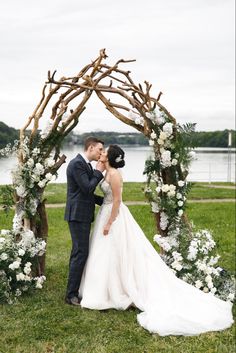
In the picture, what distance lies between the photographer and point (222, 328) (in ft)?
19.1

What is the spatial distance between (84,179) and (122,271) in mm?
1223

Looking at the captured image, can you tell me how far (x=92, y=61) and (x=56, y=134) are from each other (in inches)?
44.0

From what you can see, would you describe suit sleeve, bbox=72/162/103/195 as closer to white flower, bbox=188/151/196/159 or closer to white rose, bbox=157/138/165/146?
white rose, bbox=157/138/165/146

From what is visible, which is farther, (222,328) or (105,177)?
(105,177)

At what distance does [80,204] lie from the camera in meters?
6.33

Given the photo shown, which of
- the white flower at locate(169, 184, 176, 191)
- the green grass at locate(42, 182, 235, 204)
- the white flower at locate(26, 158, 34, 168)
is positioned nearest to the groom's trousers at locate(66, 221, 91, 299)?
the white flower at locate(26, 158, 34, 168)

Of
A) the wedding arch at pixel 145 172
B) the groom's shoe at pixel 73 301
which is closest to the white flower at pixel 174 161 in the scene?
the wedding arch at pixel 145 172

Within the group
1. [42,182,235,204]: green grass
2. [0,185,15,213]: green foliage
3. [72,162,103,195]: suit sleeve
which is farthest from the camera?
[42,182,235,204]: green grass

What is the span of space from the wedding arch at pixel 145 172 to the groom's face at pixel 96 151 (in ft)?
2.52

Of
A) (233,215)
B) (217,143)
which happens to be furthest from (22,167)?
(217,143)

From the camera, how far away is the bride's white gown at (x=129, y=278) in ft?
20.2

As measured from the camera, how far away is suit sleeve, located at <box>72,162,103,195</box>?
242 inches

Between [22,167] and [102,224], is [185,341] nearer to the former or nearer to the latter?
[102,224]

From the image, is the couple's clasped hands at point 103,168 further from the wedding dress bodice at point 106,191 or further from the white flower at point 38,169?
the white flower at point 38,169
